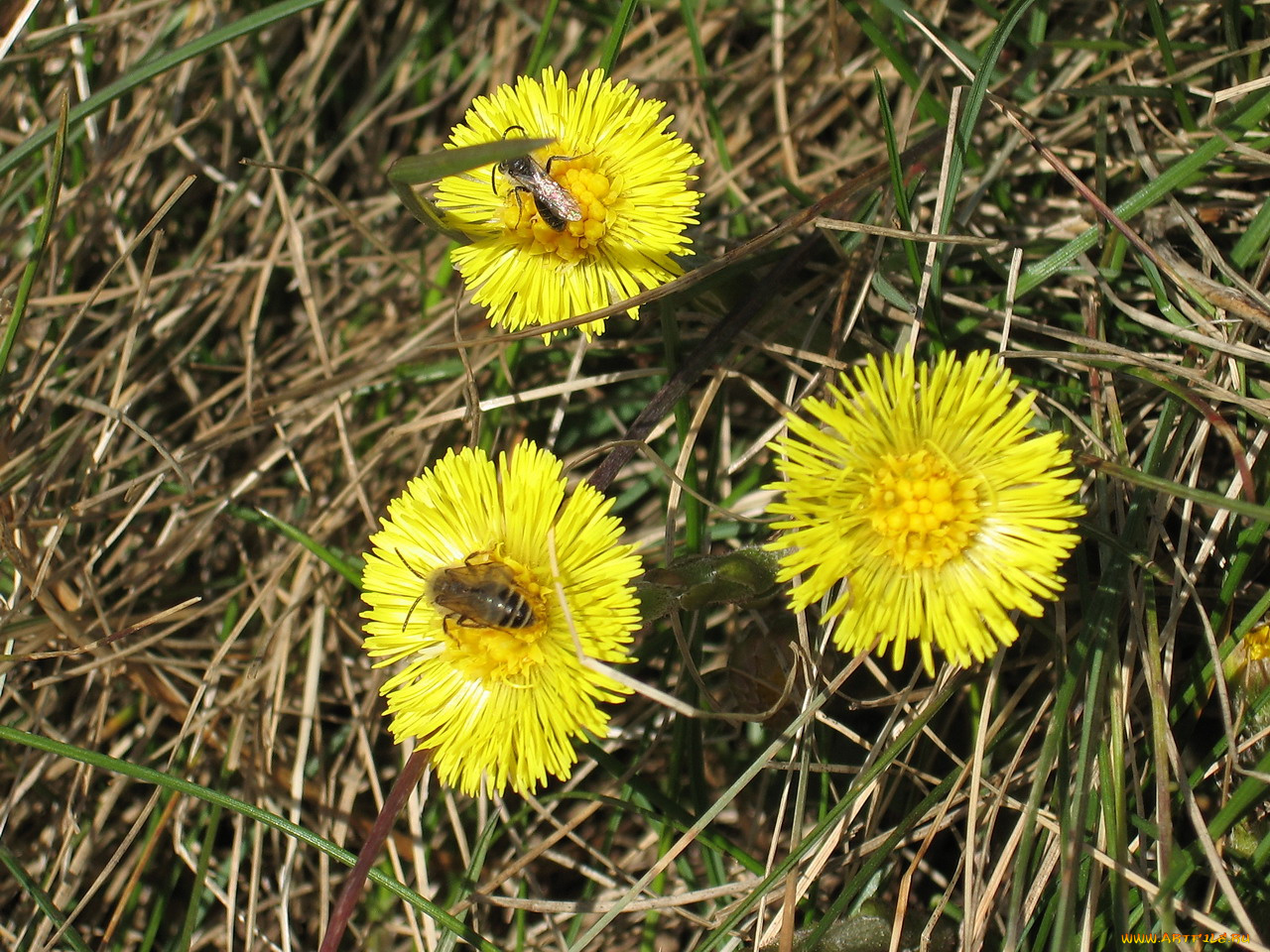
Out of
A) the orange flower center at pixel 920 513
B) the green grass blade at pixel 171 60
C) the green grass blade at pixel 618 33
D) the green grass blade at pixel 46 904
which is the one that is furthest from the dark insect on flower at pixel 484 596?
the green grass blade at pixel 171 60

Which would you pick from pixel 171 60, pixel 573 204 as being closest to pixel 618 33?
pixel 573 204

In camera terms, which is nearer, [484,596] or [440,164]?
[440,164]

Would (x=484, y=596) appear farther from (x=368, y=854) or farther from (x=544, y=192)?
(x=544, y=192)

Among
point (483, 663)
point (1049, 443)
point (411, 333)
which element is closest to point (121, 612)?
point (411, 333)

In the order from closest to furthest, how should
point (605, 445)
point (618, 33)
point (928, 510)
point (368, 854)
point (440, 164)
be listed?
point (440, 164) → point (928, 510) → point (368, 854) → point (605, 445) → point (618, 33)

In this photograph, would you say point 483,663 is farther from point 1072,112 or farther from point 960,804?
point 1072,112

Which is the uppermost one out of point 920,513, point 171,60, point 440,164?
point 171,60

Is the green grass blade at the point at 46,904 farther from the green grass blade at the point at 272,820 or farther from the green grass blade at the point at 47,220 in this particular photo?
the green grass blade at the point at 47,220
